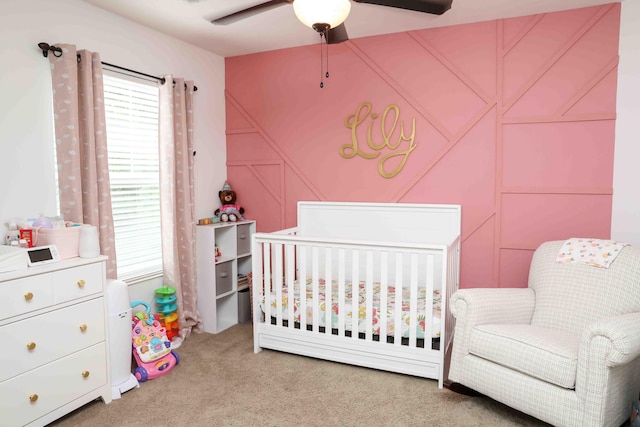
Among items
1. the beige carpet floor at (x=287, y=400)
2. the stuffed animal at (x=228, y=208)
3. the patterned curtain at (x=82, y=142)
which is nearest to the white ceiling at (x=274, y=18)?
the patterned curtain at (x=82, y=142)

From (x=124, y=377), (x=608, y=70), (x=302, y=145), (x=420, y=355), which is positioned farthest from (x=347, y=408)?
(x=608, y=70)

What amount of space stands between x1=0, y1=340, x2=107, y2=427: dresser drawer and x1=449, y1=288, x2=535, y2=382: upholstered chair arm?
6.28ft

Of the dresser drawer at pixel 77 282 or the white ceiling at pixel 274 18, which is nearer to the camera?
the dresser drawer at pixel 77 282

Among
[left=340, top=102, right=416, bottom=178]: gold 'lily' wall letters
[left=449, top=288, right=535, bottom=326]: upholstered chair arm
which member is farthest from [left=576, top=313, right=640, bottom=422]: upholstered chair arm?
[left=340, top=102, right=416, bottom=178]: gold 'lily' wall letters

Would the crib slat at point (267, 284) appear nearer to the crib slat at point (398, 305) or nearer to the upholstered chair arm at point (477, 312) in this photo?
the crib slat at point (398, 305)

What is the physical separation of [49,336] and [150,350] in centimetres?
70

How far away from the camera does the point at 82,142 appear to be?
8.61ft

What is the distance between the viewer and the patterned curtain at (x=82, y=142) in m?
2.49

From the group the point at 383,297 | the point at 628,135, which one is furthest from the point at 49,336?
the point at 628,135

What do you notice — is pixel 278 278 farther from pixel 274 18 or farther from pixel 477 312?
pixel 274 18

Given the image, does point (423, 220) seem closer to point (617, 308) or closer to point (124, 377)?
point (617, 308)

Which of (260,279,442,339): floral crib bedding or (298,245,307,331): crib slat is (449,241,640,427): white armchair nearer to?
(260,279,442,339): floral crib bedding

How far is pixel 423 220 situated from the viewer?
10.7 ft

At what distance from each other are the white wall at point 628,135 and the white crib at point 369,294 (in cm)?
101
